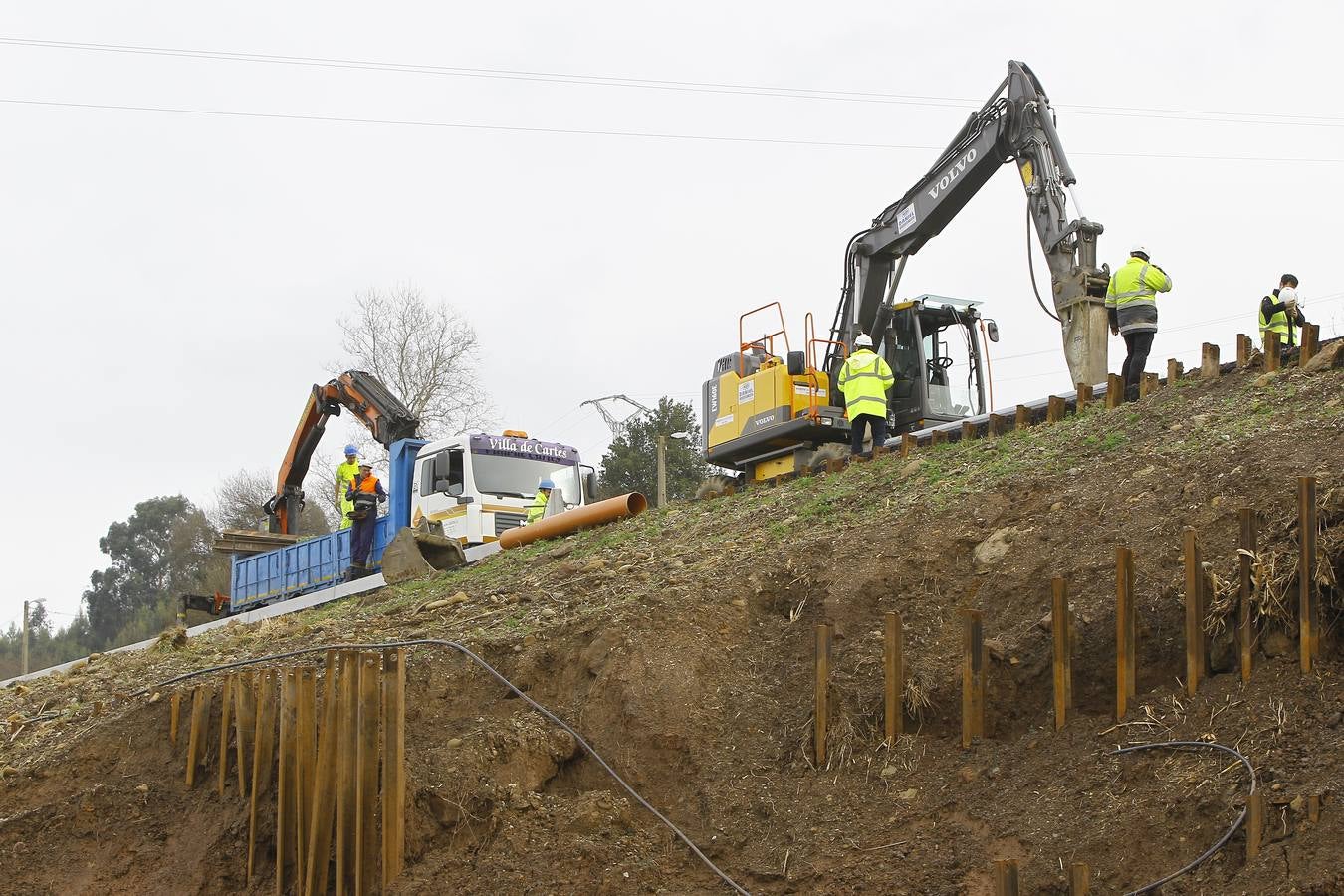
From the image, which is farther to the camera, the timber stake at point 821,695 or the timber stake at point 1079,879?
the timber stake at point 821,695

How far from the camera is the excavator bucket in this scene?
1473 centimetres

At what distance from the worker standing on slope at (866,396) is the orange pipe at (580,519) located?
2.40 metres

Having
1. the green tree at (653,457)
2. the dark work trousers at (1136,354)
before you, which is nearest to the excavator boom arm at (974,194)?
the dark work trousers at (1136,354)

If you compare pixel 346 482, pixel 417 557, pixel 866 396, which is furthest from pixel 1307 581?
pixel 346 482

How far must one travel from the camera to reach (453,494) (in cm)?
1998

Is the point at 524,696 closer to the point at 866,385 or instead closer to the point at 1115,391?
Answer: the point at 1115,391

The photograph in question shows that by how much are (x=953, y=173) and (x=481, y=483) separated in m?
8.18

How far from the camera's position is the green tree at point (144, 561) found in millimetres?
67375

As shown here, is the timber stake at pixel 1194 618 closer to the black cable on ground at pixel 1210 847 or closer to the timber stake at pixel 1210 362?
the black cable on ground at pixel 1210 847

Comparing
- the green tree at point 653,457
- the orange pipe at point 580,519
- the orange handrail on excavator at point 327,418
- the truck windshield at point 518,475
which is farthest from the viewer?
the green tree at point 653,457

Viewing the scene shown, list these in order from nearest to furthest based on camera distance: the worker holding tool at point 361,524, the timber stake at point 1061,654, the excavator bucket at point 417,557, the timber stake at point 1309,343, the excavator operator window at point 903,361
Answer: the timber stake at point 1061,654 → the timber stake at point 1309,343 → the excavator bucket at point 417,557 → the excavator operator window at point 903,361 → the worker holding tool at point 361,524

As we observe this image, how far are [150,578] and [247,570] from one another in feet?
170

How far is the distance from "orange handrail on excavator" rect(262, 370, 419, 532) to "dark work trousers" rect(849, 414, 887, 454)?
9.94 meters

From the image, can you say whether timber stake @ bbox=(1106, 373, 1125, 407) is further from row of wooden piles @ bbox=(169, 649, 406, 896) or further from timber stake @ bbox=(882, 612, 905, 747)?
row of wooden piles @ bbox=(169, 649, 406, 896)
